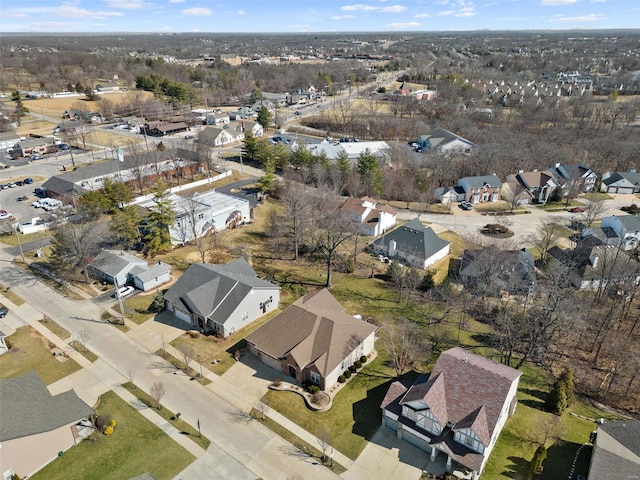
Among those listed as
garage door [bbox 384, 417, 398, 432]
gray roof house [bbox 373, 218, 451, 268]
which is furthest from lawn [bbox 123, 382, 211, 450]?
gray roof house [bbox 373, 218, 451, 268]

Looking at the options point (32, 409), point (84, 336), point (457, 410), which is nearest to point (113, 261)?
point (84, 336)

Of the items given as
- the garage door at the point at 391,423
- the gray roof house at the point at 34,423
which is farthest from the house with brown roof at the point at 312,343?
the gray roof house at the point at 34,423

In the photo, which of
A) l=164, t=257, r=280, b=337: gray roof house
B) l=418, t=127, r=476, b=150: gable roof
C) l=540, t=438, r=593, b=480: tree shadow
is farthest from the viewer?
l=418, t=127, r=476, b=150: gable roof

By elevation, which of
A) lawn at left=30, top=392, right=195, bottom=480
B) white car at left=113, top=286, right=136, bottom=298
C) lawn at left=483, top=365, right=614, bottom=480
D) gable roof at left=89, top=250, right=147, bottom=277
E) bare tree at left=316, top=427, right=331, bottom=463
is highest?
gable roof at left=89, top=250, right=147, bottom=277

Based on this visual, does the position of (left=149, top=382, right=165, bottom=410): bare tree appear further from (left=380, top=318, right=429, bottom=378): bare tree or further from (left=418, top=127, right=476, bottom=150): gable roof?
(left=418, top=127, right=476, bottom=150): gable roof

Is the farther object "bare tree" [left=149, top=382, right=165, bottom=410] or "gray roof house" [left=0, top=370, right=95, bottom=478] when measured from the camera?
"bare tree" [left=149, top=382, right=165, bottom=410]

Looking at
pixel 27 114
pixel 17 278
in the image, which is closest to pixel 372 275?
pixel 17 278

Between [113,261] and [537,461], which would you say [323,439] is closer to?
[537,461]
